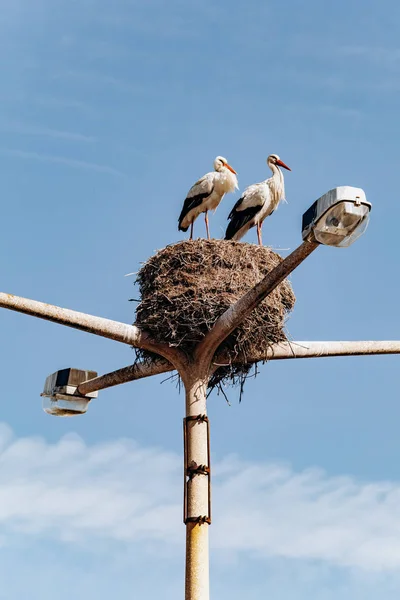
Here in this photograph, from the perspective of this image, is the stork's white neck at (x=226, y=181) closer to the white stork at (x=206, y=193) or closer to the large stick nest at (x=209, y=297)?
the white stork at (x=206, y=193)

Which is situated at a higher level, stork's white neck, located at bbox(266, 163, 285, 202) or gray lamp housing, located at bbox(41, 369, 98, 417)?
stork's white neck, located at bbox(266, 163, 285, 202)

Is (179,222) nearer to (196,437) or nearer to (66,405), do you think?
(66,405)

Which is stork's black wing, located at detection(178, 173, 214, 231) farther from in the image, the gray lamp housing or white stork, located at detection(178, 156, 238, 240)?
the gray lamp housing

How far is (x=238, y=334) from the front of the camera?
9.82 meters

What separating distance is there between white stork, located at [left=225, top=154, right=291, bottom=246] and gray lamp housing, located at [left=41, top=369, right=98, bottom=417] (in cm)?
515

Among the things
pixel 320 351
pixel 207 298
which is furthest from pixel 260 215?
pixel 320 351

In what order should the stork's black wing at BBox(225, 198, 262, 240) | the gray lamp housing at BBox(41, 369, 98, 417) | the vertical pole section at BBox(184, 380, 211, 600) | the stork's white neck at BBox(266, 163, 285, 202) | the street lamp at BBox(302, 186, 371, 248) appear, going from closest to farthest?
the street lamp at BBox(302, 186, 371, 248) < the vertical pole section at BBox(184, 380, 211, 600) < the gray lamp housing at BBox(41, 369, 98, 417) < the stork's black wing at BBox(225, 198, 262, 240) < the stork's white neck at BBox(266, 163, 285, 202)

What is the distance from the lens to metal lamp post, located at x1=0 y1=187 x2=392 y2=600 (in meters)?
7.38

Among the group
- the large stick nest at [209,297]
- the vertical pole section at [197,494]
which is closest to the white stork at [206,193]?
Answer: the large stick nest at [209,297]

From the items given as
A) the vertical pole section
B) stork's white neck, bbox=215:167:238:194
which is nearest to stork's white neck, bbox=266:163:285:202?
stork's white neck, bbox=215:167:238:194

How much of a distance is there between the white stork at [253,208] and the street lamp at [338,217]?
745cm

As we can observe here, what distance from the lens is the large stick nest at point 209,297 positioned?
385 inches

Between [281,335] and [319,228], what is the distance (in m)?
3.01

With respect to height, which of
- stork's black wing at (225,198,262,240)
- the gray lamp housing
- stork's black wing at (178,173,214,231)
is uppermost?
stork's black wing at (178,173,214,231)
